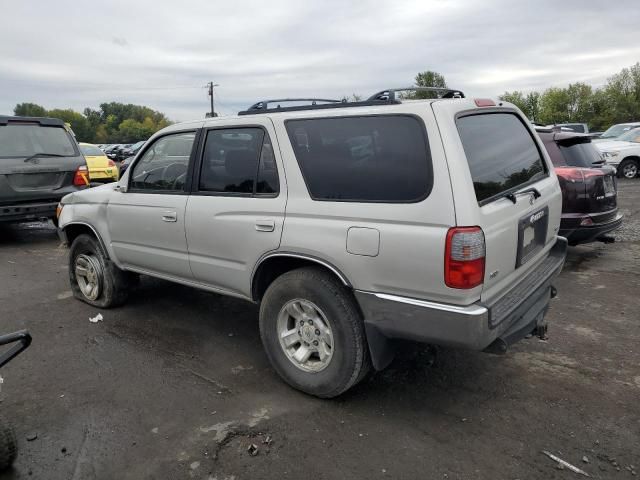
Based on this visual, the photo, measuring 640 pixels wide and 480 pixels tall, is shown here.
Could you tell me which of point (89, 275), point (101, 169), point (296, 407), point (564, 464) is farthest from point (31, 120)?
point (564, 464)

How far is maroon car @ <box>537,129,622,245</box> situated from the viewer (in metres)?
5.67

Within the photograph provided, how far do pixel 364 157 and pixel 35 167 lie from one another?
672 centimetres

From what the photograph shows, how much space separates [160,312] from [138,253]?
82 centimetres

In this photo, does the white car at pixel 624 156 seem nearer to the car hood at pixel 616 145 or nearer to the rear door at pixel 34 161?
the car hood at pixel 616 145

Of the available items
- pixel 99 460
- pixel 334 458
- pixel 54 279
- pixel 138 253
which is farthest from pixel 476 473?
pixel 54 279

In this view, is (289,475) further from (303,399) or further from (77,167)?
(77,167)

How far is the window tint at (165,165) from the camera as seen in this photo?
4.07 m

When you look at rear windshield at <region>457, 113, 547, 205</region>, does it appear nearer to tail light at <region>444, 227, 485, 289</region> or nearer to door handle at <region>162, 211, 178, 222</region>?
tail light at <region>444, 227, 485, 289</region>

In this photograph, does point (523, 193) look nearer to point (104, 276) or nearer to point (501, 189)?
point (501, 189)

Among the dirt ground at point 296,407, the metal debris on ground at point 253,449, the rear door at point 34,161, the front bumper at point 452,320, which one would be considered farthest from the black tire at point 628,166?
the metal debris on ground at point 253,449

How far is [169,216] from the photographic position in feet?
13.2

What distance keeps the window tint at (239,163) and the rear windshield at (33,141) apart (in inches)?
217

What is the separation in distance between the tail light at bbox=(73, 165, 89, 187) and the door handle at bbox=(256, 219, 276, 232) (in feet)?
20.2

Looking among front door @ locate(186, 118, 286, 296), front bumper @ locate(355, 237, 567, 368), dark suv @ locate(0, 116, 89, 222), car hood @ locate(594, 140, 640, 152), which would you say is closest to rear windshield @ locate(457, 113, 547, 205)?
front bumper @ locate(355, 237, 567, 368)
